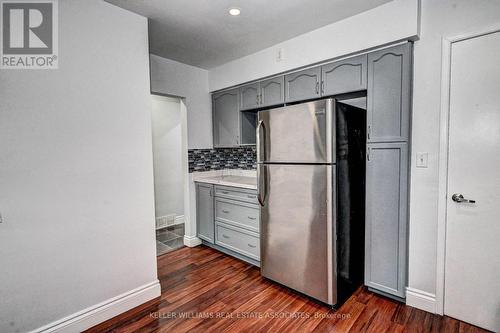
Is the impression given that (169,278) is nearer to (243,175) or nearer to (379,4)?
(243,175)

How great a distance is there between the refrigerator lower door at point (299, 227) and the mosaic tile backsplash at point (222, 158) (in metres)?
1.30

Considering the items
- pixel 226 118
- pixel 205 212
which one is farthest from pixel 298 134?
pixel 205 212

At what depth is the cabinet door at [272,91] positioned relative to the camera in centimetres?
282

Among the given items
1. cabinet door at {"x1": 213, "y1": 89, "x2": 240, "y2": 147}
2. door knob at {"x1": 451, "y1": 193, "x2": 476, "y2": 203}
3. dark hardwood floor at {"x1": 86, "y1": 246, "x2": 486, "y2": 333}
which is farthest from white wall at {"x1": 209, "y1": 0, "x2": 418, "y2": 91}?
dark hardwood floor at {"x1": 86, "y1": 246, "x2": 486, "y2": 333}

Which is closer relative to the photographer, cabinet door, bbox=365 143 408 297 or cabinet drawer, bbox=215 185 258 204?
cabinet door, bbox=365 143 408 297

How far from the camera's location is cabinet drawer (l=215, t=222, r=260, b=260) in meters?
2.84

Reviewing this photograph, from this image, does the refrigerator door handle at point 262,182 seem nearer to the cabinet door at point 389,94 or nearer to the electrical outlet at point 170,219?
the cabinet door at point 389,94

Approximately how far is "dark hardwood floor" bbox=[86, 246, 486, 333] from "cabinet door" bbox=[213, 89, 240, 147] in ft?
5.79

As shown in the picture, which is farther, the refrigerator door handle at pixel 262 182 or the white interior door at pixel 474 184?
the refrigerator door handle at pixel 262 182

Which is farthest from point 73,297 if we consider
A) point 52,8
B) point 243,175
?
point 243,175

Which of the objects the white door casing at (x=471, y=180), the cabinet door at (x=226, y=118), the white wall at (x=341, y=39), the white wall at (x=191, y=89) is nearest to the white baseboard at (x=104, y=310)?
the white wall at (x=191, y=89)

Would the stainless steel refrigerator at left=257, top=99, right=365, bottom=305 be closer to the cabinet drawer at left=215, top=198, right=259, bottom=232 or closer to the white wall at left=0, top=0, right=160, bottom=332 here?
the cabinet drawer at left=215, top=198, right=259, bottom=232

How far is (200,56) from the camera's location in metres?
3.14

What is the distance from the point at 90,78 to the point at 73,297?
160 cm
